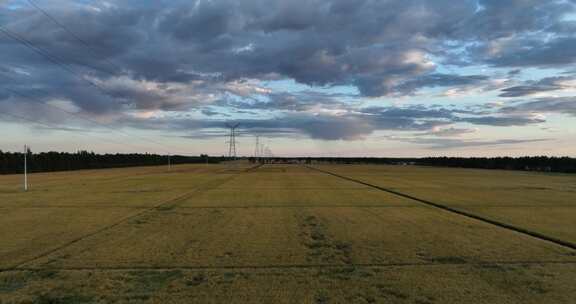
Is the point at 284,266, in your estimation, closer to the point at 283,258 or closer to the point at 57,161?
the point at 283,258

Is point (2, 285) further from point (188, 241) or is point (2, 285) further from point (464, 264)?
point (464, 264)

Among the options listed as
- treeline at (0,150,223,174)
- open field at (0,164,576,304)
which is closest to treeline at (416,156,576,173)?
open field at (0,164,576,304)

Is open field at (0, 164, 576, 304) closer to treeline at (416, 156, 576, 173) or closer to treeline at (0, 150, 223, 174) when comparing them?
treeline at (0, 150, 223, 174)

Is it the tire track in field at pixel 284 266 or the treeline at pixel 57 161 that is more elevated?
the treeline at pixel 57 161

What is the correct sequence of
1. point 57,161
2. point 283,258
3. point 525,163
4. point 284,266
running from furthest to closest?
point 525,163 → point 57,161 → point 283,258 → point 284,266

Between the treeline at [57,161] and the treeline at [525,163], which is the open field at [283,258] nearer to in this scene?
the treeline at [57,161]

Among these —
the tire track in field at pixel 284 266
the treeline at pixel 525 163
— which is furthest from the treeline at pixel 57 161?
the treeline at pixel 525 163

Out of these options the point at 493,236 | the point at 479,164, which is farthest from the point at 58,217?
the point at 479,164

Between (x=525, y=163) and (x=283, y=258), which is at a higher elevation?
(x=525, y=163)

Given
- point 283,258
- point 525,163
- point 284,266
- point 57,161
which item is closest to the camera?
point 284,266

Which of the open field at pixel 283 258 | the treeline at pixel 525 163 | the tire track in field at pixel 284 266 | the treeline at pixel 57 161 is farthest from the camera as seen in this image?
the treeline at pixel 525 163

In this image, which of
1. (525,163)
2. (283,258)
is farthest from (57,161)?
(525,163)
